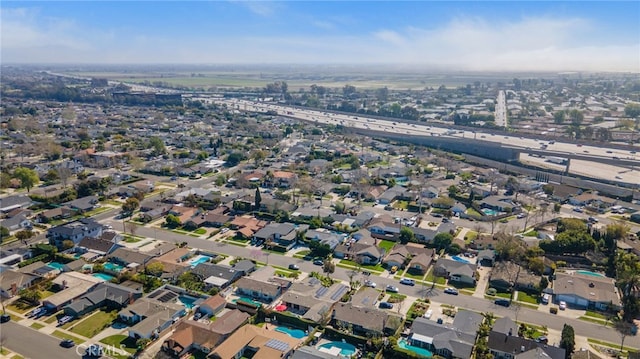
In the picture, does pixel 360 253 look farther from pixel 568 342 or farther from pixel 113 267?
pixel 113 267

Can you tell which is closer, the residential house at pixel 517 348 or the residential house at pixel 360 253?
the residential house at pixel 517 348

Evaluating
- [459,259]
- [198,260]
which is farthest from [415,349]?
[198,260]

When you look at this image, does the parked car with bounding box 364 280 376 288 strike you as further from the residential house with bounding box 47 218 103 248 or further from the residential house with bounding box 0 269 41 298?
the residential house with bounding box 47 218 103 248

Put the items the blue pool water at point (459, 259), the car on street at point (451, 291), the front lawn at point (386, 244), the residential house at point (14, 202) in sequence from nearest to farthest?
the car on street at point (451, 291)
the blue pool water at point (459, 259)
the front lawn at point (386, 244)
the residential house at point (14, 202)

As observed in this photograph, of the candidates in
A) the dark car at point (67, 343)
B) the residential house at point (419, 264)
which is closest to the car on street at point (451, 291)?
the residential house at point (419, 264)

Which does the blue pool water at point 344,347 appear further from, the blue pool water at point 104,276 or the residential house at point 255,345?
the blue pool water at point 104,276

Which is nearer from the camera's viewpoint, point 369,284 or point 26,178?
point 369,284

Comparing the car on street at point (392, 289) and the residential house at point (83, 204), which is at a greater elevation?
the residential house at point (83, 204)
